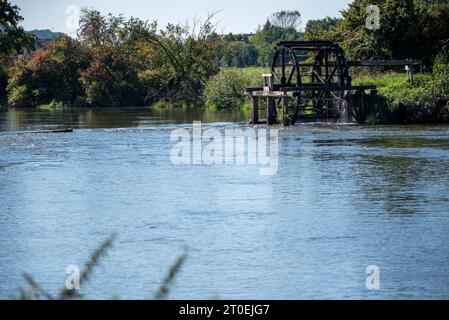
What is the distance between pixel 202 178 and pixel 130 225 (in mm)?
7069

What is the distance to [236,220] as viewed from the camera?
19406 mm

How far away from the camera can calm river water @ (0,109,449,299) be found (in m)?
14.6

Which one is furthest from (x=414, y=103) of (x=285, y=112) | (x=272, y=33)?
(x=272, y=33)

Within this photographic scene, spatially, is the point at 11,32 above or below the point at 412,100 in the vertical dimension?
above

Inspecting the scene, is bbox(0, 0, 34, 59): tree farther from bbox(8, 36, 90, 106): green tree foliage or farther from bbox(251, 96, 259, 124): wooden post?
bbox(8, 36, 90, 106): green tree foliage

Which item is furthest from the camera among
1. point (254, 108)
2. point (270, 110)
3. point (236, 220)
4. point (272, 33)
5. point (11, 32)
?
point (272, 33)

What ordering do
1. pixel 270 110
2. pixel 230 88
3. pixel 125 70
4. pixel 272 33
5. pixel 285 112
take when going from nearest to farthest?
pixel 285 112 → pixel 270 110 → pixel 230 88 → pixel 125 70 → pixel 272 33

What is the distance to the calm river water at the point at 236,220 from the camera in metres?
14.6

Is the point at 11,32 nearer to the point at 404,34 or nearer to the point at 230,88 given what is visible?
the point at 230,88

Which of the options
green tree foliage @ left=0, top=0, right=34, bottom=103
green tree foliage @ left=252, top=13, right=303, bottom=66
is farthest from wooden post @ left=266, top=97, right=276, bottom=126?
green tree foliage @ left=252, top=13, right=303, bottom=66

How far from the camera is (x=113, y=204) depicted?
21.8 metres

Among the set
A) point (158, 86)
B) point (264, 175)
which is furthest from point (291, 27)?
point (264, 175)

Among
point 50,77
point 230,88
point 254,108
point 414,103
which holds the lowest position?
point 254,108

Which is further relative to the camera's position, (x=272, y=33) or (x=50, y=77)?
(x=272, y=33)
